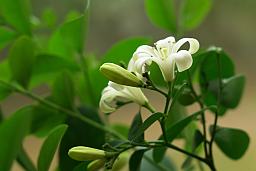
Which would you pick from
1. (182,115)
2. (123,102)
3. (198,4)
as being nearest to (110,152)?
(123,102)

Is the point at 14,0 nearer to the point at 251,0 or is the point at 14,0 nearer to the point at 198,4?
the point at 198,4

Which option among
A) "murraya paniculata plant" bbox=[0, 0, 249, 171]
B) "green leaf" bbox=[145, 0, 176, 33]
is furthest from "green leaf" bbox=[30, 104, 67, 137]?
"green leaf" bbox=[145, 0, 176, 33]

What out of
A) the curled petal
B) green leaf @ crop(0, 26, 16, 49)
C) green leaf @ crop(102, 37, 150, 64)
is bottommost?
the curled petal

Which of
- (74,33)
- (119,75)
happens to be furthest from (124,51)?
(119,75)

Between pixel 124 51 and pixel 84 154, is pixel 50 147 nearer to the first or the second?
pixel 84 154

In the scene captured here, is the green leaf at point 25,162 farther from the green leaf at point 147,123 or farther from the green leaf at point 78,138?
the green leaf at point 147,123

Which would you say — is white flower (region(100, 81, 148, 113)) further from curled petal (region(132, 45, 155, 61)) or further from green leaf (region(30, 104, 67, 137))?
green leaf (region(30, 104, 67, 137))
